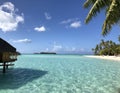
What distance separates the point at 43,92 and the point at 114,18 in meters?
5.73

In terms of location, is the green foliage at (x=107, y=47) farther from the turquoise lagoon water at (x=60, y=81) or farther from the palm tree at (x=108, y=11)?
the palm tree at (x=108, y=11)

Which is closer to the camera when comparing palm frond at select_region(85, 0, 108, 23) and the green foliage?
palm frond at select_region(85, 0, 108, 23)

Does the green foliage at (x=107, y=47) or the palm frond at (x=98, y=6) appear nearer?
the palm frond at (x=98, y=6)

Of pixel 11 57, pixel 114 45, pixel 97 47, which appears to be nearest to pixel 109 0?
pixel 11 57

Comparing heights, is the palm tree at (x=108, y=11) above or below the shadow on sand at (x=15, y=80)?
above

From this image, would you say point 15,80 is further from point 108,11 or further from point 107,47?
point 107,47

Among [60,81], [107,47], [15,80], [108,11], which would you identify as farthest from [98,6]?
[107,47]

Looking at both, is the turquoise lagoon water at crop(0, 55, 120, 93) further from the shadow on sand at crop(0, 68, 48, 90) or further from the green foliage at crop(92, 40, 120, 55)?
the green foliage at crop(92, 40, 120, 55)

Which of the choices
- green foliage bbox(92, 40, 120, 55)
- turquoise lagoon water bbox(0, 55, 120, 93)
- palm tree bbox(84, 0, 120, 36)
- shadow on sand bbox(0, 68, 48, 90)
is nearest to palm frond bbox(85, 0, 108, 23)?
palm tree bbox(84, 0, 120, 36)

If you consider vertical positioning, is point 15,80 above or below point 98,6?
below

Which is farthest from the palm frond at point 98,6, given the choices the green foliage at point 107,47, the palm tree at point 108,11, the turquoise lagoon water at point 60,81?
the green foliage at point 107,47

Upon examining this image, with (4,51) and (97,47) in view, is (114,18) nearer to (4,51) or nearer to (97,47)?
(4,51)

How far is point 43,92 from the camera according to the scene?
33.6 feet

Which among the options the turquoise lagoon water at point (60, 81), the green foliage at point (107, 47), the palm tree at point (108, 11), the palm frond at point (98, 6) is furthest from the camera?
the green foliage at point (107, 47)
